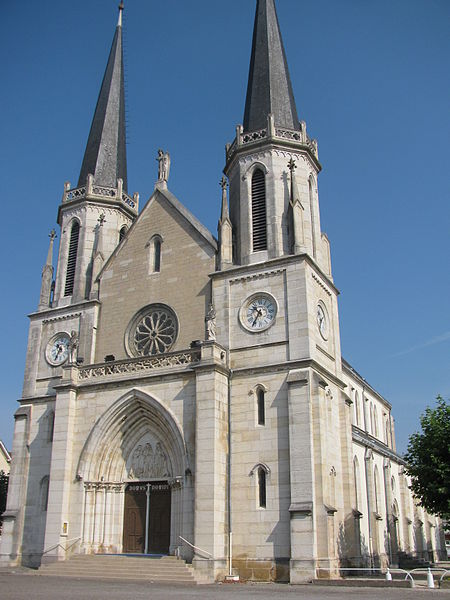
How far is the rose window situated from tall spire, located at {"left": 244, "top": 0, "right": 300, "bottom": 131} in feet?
33.4

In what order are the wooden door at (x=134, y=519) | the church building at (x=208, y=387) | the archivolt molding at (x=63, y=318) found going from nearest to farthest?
1. the church building at (x=208, y=387)
2. the wooden door at (x=134, y=519)
3. the archivolt molding at (x=63, y=318)

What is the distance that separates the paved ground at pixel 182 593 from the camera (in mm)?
14992

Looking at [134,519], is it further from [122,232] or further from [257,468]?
[122,232]

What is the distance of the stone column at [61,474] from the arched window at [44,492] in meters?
2.72

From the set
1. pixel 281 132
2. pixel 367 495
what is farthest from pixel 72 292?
pixel 367 495

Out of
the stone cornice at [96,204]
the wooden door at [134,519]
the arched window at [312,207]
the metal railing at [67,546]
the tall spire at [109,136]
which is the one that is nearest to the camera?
the metal railing at [67,546]

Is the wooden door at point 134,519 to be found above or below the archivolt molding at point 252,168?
below

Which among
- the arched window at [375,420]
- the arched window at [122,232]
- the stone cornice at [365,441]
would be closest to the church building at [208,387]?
the arched window at [122,232]

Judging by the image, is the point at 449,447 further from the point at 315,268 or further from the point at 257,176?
the point at 257,176

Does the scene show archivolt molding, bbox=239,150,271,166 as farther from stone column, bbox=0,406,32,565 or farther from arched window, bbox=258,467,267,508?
stone column, bbox=0,406,32,565

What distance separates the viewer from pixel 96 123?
3812cm

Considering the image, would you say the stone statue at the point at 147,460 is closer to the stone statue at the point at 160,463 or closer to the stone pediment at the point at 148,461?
the stone pediment at the point at 148,461

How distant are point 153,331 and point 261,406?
683 cm

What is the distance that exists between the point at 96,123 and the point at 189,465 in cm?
2289
